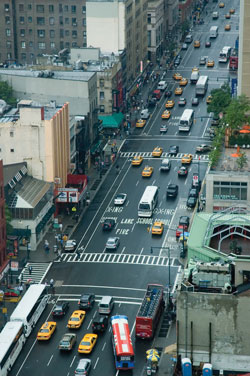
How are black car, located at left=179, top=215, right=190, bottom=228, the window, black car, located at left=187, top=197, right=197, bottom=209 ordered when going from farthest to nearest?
black car, located at left=187, top=197, right=197, bottom=209 < black car, located at left=179, top=215, right=190, bottom=228 < the window

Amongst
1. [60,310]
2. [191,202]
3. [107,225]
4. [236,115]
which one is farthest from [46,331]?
[236,115]

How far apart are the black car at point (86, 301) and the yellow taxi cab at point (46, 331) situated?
22.7 ft

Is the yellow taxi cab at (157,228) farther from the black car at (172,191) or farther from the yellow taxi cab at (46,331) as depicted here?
the yellow taxi cab at (46,331)

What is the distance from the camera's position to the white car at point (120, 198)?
193 metres

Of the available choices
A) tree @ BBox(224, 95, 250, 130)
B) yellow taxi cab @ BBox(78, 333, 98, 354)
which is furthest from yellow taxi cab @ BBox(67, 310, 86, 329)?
tree @ BBox(224, 95, 250, 130)

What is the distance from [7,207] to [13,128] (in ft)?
57.4

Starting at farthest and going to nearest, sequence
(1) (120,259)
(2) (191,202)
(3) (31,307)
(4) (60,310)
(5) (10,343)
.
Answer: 1. (2) (191,202)
2. (1) (120,259)
3. (4) (60,310)
4. (3) (31,307)
5. (5) (10,343)

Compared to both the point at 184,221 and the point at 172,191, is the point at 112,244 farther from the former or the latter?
the point at 172,191

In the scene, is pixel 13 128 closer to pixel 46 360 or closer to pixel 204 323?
pixel 46 360

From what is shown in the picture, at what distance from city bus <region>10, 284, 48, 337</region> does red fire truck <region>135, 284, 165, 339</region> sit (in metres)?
14.8

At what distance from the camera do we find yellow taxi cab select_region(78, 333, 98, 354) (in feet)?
462

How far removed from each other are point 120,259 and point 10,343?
118 ft

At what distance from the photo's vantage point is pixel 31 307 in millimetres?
148500

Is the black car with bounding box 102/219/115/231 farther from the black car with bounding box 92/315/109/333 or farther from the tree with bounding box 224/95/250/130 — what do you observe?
the black car with bounding box 92/315/109/333
